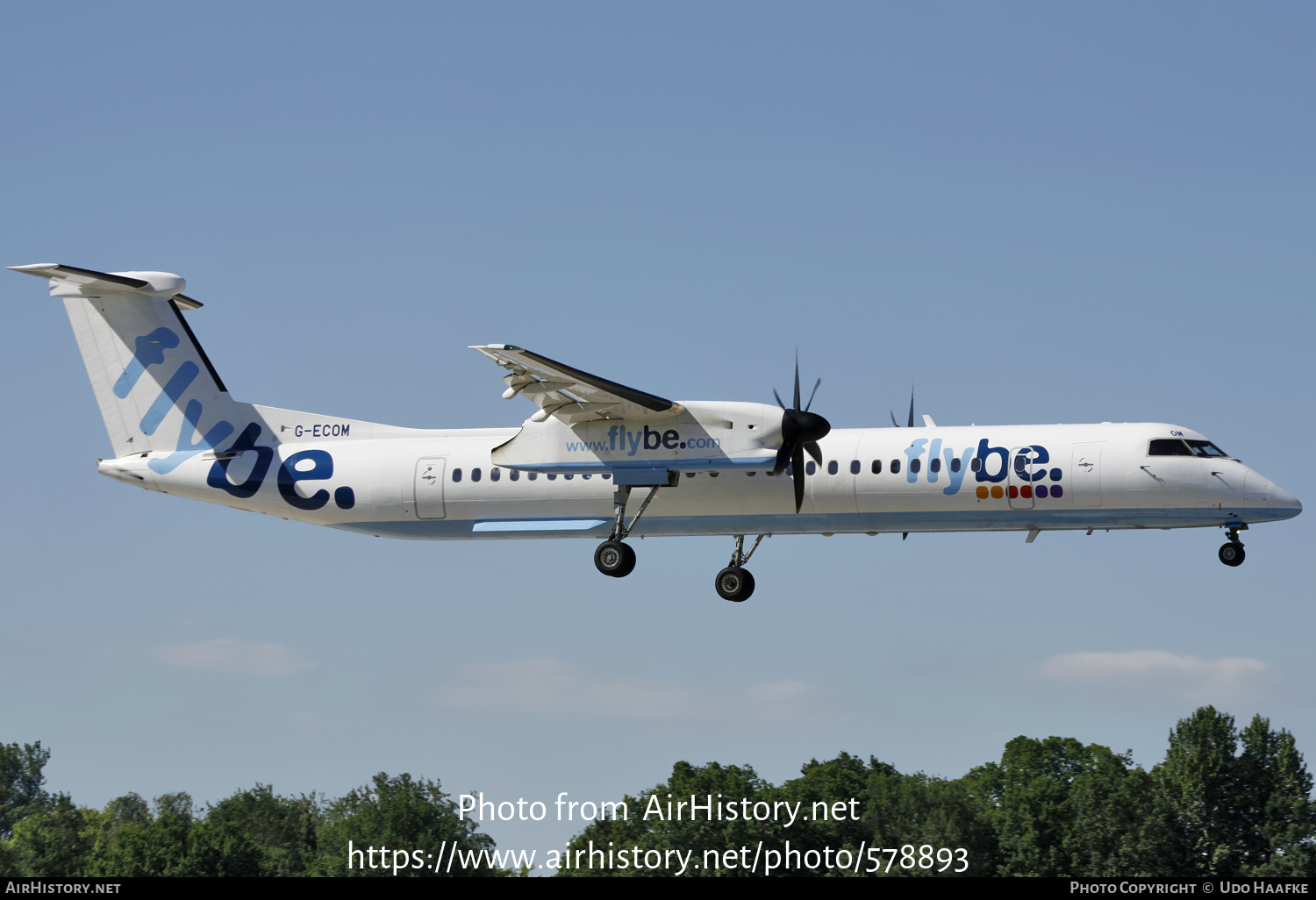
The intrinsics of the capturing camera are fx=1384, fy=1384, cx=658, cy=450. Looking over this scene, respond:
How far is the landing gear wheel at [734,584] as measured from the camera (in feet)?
98.4

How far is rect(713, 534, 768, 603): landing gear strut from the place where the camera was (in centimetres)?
2998

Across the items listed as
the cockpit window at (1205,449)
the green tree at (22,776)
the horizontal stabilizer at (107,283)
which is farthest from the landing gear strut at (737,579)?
the green tree at (22,776)

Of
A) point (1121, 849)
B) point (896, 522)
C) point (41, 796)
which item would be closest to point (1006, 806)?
point (1121, 849)

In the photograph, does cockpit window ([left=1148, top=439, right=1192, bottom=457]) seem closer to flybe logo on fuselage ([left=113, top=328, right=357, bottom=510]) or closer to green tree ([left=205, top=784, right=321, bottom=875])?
flybe logo on fuselage ([left=113, top=328, right=357, bottom=510])

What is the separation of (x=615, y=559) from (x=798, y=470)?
4.16 m

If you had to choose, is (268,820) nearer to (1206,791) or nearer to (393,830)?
(393,830)

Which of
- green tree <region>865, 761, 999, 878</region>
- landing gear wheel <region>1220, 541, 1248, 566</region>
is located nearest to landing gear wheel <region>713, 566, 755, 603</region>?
landing gear wheel <region>1220, 541, 1248, 566</region>

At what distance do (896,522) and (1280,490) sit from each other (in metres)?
7.26

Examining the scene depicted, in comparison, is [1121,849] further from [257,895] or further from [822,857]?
[257,895]

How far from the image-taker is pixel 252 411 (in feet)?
104

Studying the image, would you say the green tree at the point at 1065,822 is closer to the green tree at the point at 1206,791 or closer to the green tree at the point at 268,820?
the green tree at the point at 1206,791

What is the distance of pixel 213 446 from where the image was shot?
104ft

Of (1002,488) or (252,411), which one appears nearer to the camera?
A: (1002,488)

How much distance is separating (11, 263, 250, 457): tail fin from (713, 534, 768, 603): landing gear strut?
38.5 feet
